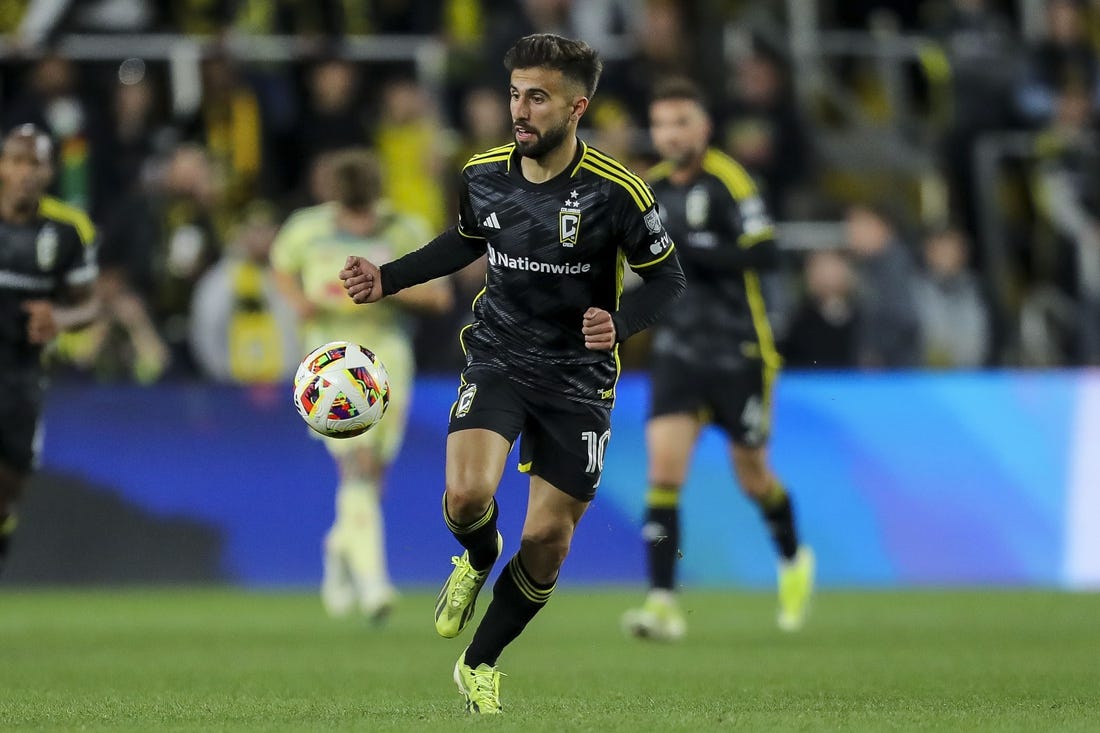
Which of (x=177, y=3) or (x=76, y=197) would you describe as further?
(x=177, y=3)

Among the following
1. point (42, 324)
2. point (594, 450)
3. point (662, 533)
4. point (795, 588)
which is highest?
point (42, 324)

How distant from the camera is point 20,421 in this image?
1015cm

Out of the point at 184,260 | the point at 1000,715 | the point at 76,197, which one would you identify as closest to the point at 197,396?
the point at 184,260

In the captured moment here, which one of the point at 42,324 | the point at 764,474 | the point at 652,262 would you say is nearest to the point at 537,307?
the point at 652,262

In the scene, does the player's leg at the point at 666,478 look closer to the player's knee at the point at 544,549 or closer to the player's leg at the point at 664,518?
the player's leg at the point at 664,518

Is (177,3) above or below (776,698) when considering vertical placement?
above

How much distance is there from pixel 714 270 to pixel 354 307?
2.23 metres

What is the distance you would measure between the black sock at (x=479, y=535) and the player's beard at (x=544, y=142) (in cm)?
125

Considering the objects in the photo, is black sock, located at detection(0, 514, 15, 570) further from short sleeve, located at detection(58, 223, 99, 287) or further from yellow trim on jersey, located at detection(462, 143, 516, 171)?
yellow trim on jersey, located at detection(462, 143, 516, 171)

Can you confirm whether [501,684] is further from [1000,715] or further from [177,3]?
[177,3]

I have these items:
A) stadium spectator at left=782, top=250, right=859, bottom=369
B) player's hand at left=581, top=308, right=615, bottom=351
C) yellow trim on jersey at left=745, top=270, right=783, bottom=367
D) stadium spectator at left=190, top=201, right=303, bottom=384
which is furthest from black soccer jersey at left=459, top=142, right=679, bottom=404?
stadium spectator at left=782, top=250, right=859, bottom=369

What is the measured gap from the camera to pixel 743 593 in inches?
568

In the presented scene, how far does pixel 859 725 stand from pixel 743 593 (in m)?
7.89

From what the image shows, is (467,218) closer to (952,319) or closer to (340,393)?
(340,393)
